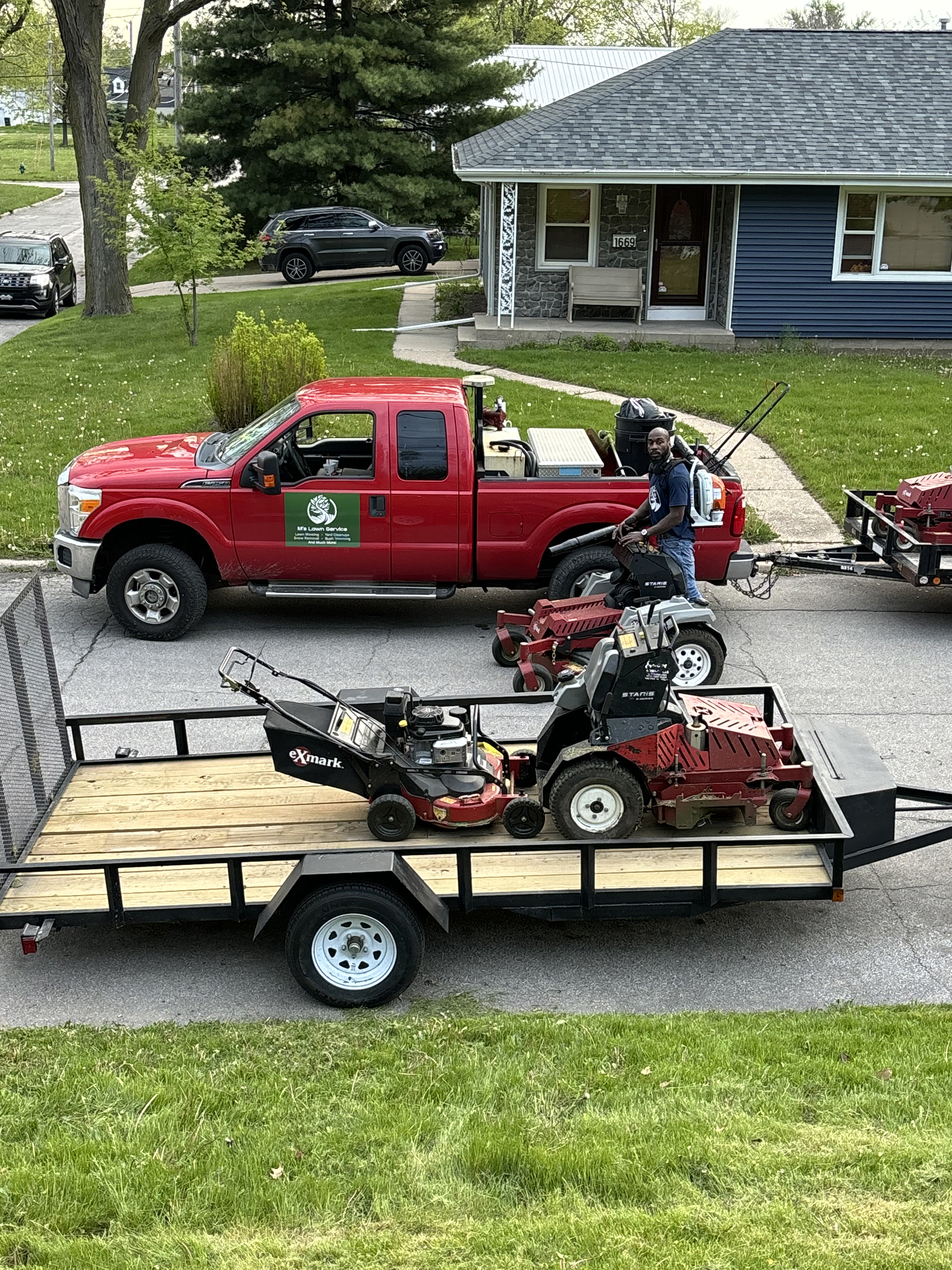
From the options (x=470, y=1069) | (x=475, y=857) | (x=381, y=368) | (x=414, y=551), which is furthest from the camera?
(x=381, y=368)

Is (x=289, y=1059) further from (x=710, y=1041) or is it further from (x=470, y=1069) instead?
(x=710, y=1041)

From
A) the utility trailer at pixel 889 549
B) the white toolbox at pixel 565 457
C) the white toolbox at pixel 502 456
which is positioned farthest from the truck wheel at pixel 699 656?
the white toolbox at pixel 502 456

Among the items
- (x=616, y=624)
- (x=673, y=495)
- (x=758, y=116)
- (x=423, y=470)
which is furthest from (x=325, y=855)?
(x=758, y=116)

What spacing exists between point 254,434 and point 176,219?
12111mm

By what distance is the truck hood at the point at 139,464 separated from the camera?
1077 cm

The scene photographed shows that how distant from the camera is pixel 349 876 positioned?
607cm

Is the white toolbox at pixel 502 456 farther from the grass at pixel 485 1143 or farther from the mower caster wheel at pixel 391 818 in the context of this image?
the grass at pixel 485 1143

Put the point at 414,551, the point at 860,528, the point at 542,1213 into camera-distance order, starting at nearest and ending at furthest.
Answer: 1. the point at 542,1213
2. the point at 414,551
3. the point at 860,528

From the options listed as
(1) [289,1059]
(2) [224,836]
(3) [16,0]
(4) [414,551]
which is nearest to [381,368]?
(4) [414,551]

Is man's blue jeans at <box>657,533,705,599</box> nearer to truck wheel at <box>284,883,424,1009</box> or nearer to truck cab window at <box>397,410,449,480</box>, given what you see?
truck cab window at <box>397,410,449,480</box>

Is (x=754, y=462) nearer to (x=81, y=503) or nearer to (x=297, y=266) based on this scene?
(x=81, y=503)

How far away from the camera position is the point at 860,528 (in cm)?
1177

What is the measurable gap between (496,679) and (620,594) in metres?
1.14

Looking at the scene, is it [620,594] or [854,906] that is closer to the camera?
[854,906]
